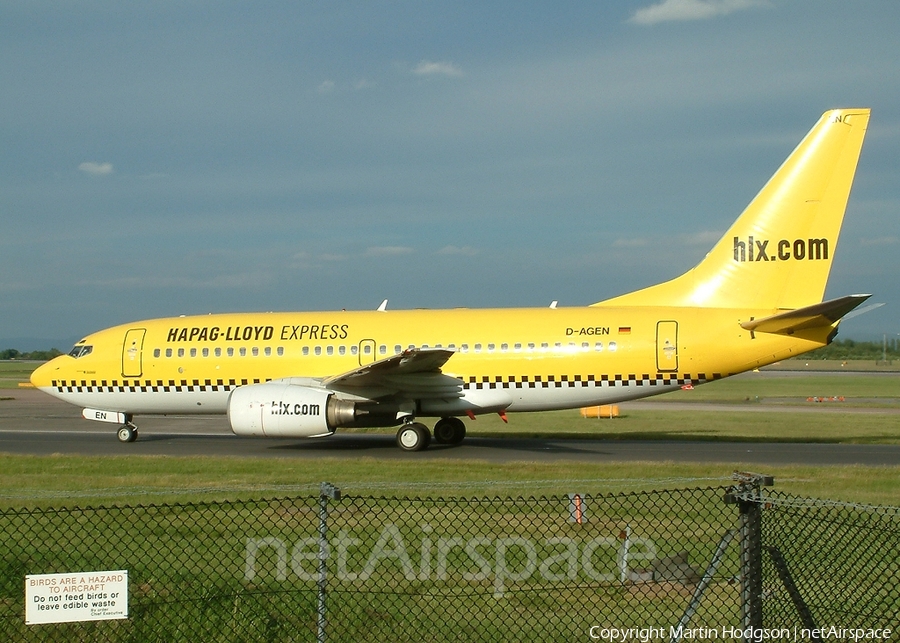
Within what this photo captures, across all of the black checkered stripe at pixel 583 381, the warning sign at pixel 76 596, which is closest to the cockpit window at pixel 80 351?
the black checkered stripe at pixel 583 381

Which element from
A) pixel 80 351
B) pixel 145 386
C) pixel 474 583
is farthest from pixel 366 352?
pixel 474 583

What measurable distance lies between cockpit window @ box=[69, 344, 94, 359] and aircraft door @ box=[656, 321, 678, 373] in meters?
15.4

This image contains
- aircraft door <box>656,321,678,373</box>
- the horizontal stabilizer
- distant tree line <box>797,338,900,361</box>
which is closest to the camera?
the horizontal stabilizer

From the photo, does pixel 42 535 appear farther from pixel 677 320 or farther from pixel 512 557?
pixel 677 320

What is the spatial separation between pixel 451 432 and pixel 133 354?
8930mm

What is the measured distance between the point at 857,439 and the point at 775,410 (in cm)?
1162

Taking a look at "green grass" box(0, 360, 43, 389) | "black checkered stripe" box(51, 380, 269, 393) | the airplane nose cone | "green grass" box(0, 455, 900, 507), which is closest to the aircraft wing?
"green grass" box(0, 455, 900, 507)

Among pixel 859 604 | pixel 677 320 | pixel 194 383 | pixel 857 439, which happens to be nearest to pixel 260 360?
pixel 194 383

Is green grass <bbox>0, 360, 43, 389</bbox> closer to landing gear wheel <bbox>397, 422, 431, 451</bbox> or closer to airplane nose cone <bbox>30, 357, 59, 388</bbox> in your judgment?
airplane nose cone <bbox>30, 357, 59, 388</bbox>

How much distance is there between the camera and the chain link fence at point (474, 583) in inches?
255

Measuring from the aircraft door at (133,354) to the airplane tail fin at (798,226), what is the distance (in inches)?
582

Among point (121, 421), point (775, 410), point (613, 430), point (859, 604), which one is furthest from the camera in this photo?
point (775, 410)

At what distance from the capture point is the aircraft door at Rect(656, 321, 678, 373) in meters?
21.1

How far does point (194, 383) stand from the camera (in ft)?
78.8
